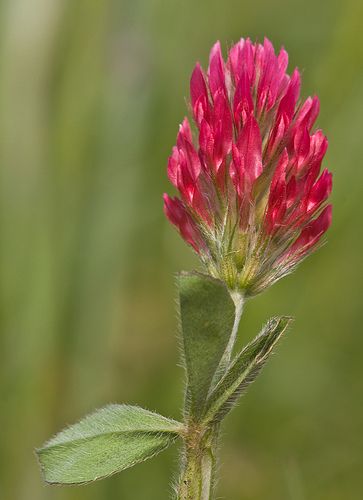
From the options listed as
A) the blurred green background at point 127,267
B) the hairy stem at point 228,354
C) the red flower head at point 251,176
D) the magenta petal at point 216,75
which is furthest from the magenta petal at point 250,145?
the blurred green background at point 127,267

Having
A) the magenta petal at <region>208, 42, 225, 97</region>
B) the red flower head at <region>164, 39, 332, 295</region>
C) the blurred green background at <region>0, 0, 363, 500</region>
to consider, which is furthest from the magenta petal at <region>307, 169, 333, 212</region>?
the blurred green background at <region>0, 0, 363, 500</region>

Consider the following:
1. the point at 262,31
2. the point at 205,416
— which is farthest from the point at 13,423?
the point at 262,31

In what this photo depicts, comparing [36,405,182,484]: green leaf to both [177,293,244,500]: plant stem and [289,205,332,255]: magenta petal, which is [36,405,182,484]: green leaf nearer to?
[177,293,244,500]: plant stem

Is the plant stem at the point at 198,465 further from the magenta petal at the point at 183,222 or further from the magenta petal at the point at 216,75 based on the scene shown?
the magenta petal at the point at 216,75

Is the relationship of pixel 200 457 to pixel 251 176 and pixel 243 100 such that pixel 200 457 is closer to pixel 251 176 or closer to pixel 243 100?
pixel 251 176

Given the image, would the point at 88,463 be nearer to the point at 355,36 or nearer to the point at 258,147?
the point at 258,147

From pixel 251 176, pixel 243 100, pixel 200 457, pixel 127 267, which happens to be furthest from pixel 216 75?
pixel 127 267
